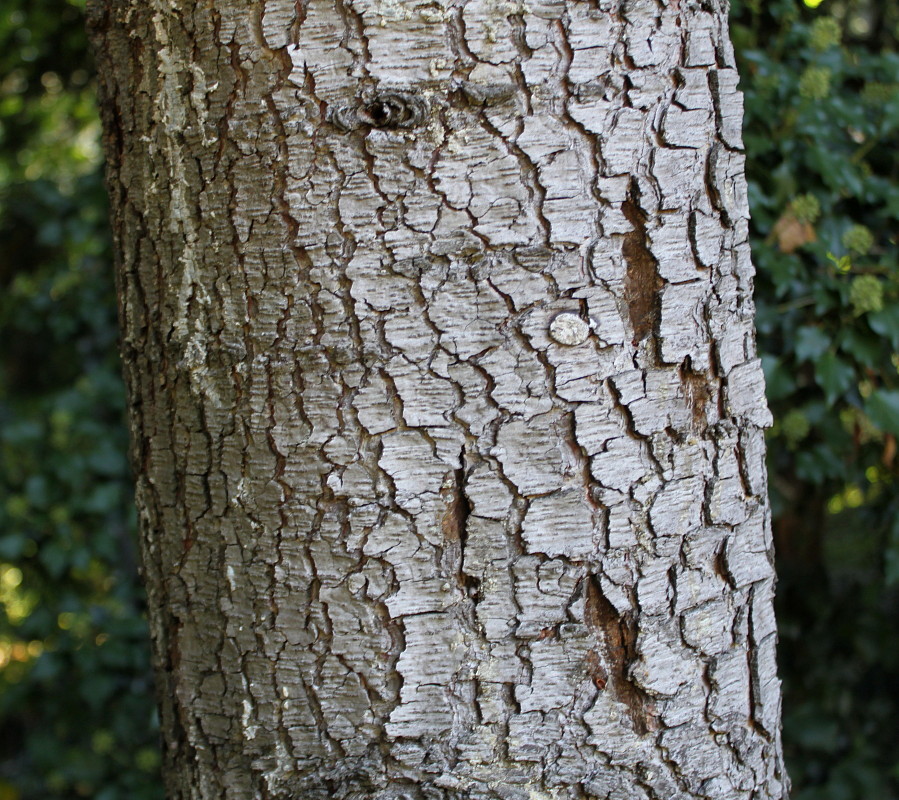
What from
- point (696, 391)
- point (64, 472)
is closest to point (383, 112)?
point (696, 391)

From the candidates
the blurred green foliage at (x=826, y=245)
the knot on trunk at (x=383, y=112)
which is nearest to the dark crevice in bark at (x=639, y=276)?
the knot on trunk at (x=383, y=112)

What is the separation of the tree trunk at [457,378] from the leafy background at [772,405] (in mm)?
731

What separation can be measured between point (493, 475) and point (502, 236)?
0.24m

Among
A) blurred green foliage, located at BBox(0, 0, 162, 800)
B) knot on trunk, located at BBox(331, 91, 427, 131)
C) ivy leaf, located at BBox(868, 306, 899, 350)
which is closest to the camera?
knot on trunk, located at BBox(331, 91, 427, 131)

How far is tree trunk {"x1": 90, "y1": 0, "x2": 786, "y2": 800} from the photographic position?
30.0 inches

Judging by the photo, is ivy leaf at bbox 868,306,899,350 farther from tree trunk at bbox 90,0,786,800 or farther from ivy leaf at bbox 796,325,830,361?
tree trunk at bbox 90,0,786,800

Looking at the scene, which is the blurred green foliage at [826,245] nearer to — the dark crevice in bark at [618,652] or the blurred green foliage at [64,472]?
the dark crevice in bark at [618,652]

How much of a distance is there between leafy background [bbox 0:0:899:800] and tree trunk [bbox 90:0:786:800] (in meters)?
0.73

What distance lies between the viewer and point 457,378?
0.77 metres

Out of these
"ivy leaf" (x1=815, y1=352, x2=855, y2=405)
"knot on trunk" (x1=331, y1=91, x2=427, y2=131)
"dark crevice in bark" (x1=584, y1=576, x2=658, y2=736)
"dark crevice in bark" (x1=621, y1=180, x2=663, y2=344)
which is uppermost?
"knot on trunk" (x1=331, y1=91, x2=427, y2=131)

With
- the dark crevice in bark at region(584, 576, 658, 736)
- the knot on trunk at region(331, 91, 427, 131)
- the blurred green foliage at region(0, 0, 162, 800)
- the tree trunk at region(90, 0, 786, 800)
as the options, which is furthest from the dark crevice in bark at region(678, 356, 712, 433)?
the blurred green foliage at region(0, 0, 162, 800)

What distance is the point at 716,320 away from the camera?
33.5 inches

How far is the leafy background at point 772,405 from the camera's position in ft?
4.86

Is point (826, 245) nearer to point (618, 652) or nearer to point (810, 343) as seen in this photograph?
point (810, 343)
